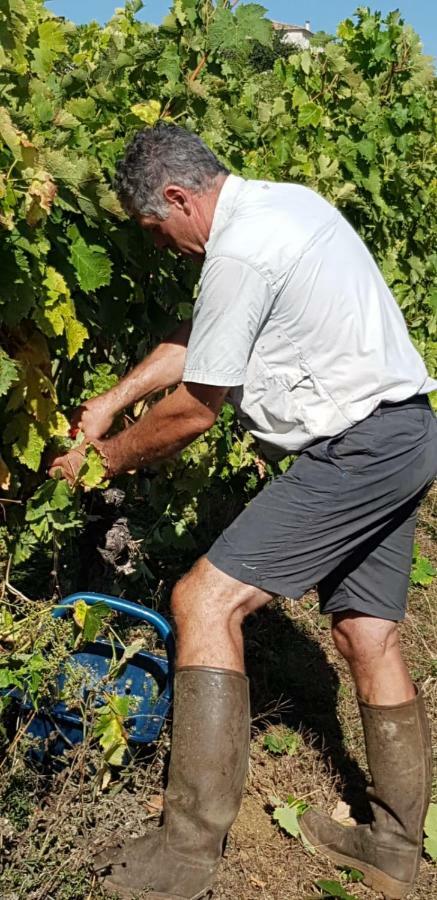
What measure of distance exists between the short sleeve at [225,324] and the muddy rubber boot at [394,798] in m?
1.30

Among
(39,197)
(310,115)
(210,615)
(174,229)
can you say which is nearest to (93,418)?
(174,229)

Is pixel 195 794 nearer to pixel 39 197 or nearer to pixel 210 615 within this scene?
pixel 210 615

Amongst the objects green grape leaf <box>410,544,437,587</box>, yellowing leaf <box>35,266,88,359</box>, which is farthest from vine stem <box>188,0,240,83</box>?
green grape leaf <box>410,544,437,587</box>

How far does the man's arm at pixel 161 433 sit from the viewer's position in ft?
9.09

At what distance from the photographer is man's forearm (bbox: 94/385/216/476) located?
110 inches

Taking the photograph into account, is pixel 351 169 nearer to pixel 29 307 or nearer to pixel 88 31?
pixel 88 31

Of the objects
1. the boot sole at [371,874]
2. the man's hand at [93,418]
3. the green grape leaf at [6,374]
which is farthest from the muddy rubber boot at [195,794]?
the green grape leaf at [6,374]

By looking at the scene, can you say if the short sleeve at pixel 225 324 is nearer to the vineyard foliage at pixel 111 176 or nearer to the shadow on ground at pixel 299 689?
the vineyard foliage at pixel 111 176

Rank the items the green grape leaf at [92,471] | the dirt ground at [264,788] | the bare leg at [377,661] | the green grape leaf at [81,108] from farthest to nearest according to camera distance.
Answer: the bare leg at [377,661] < the green grape leaf at [81,108] < the green grape leaf at [92,471] < the dirt ground at [264,788]

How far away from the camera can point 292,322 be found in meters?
2.81

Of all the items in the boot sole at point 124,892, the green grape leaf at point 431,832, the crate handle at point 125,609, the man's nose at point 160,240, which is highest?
the man's nose at point 160,240

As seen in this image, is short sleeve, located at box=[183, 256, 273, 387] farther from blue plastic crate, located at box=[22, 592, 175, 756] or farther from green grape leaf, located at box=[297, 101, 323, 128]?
green grape leaf, located at box=[297, 101, 323, 128]

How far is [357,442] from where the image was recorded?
292 centimetres

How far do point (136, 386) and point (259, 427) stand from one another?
465mm
